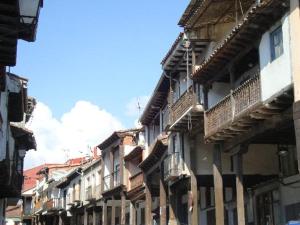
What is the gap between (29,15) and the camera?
8508 mm

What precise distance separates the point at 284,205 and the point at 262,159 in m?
2.56

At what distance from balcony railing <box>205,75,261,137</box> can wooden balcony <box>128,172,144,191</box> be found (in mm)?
17477

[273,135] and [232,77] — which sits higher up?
[232,77]

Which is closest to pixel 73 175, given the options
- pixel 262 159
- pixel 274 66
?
pixel 262 159

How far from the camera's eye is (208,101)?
24062 millimetres

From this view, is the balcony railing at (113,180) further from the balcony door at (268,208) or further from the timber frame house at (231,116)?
the balcony door at (268,208)

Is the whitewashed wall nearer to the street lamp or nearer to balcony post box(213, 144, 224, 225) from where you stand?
balcony post box(213, 144, 224, 225)

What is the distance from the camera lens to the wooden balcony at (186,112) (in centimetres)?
2447

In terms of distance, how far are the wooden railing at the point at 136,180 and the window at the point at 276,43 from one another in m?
22.8

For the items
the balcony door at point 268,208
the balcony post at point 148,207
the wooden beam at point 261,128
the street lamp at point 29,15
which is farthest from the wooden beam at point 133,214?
the street lamp at point 29,15

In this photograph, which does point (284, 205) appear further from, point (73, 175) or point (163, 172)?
point (73, 175)

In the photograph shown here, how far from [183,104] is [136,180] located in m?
15.7

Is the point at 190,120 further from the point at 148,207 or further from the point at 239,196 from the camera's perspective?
the point at 148,207

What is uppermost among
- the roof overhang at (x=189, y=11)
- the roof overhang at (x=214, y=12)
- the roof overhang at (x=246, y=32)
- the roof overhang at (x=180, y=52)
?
the roof overhang at (x=189, y=11)
